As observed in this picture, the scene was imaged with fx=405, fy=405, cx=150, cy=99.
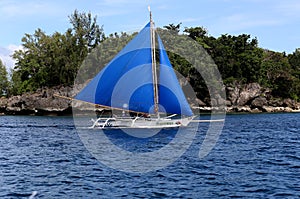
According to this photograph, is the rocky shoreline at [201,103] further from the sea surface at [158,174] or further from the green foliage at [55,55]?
the sea surface at [158,174]

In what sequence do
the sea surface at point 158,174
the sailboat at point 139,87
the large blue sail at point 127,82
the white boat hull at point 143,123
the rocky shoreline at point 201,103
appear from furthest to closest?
the rocky shoreline at point 201,103 → the white boat hull at point 143,123 → the sailboat at point 139,87 → the large blue sail at point 127,82 → the sea surface at point 158,174

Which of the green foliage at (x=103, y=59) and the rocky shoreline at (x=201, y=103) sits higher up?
the green foliage at (x=103, y=59)

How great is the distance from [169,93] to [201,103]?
213 ft

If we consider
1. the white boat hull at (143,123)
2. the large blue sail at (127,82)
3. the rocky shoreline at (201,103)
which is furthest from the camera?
the rocky shoreline at (201,103)

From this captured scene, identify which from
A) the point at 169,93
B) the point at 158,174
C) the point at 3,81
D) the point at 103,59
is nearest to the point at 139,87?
the point at 169,93

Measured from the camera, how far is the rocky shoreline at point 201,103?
10525cm

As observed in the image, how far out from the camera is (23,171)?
25344 mm

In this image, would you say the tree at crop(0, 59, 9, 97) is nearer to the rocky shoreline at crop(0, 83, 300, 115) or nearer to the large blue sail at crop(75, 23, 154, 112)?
the rocky shoreline at crop(0, 83, 300, 115)

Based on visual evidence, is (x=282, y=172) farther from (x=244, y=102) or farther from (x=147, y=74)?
(x=244, y=102)

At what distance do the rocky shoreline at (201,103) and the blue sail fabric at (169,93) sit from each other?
59864 mm

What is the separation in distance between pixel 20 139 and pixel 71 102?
61302mm

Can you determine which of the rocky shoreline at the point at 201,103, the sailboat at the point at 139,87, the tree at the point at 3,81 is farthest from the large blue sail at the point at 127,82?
the tree at the point at 3,81

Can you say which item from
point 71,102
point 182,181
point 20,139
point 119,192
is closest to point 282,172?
point 182,181

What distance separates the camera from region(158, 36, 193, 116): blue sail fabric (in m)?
47.4
